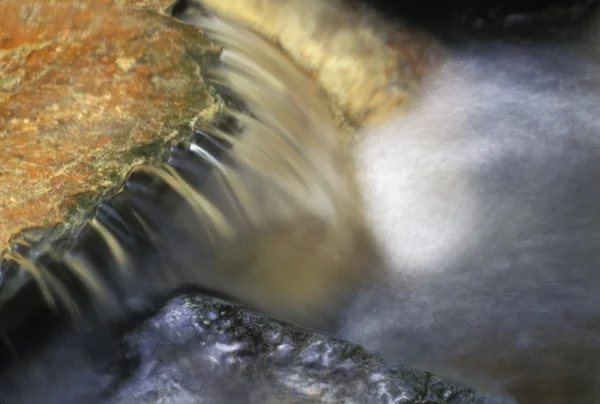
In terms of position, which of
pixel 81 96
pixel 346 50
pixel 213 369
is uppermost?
pixel 346 50

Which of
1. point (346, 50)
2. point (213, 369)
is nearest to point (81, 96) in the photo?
point (213, 369)

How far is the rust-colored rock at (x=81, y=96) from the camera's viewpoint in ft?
8.46

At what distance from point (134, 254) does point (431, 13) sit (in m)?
1.86

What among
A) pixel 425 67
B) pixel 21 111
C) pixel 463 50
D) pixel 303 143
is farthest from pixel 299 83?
pixel 21 111

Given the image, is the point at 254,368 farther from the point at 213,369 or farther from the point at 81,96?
the point at 81,96

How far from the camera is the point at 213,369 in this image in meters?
2.53

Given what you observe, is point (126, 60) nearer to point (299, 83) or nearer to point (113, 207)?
point (113, 207)

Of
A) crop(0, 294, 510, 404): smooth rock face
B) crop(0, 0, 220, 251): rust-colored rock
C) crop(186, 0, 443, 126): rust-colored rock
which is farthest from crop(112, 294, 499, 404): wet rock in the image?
crop(186, 0, 443, 126): rust-colored rock

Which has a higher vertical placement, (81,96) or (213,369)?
(81,96)

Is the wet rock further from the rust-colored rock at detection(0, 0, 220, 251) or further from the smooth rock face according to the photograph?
the rust-colored rock at detection(0, 0, 220, 251)

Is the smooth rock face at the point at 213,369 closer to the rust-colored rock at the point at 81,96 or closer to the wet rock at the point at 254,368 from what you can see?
the wet rock at the point at 254,368

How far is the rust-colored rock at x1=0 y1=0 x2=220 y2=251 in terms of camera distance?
→ 2.58 m

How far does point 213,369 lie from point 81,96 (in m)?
1.08

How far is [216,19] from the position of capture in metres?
3.15
